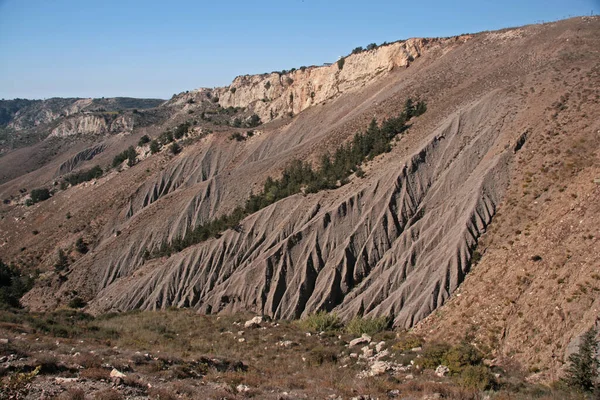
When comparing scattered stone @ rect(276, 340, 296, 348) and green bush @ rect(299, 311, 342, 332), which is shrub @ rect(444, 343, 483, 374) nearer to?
scattered stone @ rect(276, 340, 296, 348)

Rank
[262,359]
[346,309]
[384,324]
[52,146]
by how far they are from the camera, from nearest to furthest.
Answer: [262,359]
[384,324]
[346,309]
[52,146]

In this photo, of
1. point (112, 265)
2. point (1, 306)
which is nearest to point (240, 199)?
point (112, 265)

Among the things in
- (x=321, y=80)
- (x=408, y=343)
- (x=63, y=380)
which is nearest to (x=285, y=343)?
(x=408, y=343)

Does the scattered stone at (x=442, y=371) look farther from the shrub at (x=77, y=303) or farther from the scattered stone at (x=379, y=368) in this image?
the shrub at (x=77, y=303)

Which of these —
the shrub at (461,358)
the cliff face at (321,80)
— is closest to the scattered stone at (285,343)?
the shrub at (461,358)

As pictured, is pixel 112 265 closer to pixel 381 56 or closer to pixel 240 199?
pixel 240 199
